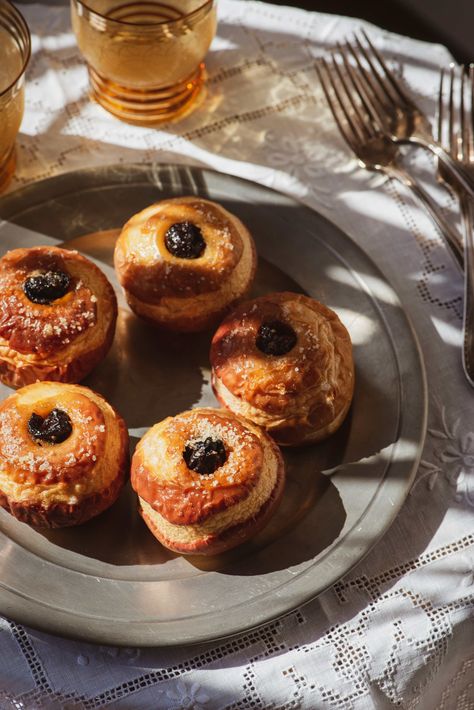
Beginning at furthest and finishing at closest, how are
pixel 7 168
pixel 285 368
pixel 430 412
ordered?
pixel 7 168 → pixel 430 412 → pixel 285 368

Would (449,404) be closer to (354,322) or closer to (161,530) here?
(354,322)

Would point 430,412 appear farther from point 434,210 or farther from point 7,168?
point 7,168

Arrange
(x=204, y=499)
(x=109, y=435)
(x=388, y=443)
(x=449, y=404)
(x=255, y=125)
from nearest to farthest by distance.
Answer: (x=204, y=499)
(x=109, y=435)
(x=388, y=443)
(x=449, y=404)
(x=255, y=125)

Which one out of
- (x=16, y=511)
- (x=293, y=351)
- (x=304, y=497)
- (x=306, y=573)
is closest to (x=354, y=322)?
(x=293, y=351)

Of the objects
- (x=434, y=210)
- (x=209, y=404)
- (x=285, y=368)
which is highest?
(x=434, y=210)

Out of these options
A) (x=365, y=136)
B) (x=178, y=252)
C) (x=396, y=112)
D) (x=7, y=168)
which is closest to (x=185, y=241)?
(x=178, y=252)

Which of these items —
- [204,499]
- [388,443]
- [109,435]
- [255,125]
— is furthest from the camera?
[255,125]
